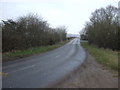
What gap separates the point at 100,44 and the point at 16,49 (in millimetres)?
18993

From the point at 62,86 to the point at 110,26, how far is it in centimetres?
2424

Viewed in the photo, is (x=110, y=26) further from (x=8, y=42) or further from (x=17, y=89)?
(x=17, y=89)

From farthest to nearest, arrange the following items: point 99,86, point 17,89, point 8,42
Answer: point 8,42, point 99,86, point 17,89

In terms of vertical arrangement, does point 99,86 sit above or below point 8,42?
below

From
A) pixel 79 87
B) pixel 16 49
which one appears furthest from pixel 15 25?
pixel 79 87

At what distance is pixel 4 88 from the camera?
548 centimetres

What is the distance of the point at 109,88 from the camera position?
555 cm

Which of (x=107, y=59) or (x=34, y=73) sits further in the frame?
(x=107, y=59)

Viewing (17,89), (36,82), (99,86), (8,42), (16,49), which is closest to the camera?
(17,89)

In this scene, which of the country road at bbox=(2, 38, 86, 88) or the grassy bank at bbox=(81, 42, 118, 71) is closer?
the country road at bbox=(2, 38, 86, 88)

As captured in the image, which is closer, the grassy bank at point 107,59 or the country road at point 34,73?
the country road at point 34,73

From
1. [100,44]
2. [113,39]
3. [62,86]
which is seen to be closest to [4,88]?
[62,86]

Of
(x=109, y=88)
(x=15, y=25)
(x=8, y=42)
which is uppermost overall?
(x=15, y=25)

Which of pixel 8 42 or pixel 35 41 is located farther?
pixel 35 41
